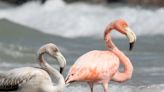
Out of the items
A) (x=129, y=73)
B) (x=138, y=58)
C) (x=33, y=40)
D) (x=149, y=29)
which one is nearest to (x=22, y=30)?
(x=33, y=40)

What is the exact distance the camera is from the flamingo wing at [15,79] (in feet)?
26.0

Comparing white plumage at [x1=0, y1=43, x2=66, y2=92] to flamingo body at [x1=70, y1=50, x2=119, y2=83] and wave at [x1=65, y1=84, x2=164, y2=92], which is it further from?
wave at [x1=65, y1=84, x2=164, y2=92]

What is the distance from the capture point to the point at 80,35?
24828mm

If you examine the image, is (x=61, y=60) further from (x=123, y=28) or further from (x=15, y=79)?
(x=123, y=28)

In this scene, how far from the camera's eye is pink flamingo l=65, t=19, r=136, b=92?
27.4ft

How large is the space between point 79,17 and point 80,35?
3332 millimetres

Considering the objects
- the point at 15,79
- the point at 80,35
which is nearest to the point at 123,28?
the point at 15,79

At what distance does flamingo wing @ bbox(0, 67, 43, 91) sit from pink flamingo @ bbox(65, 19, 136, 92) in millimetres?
490

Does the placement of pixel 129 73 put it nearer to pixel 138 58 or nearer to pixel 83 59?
pixel 83 59

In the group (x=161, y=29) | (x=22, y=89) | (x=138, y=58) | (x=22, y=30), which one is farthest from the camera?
(x=161, y=29)

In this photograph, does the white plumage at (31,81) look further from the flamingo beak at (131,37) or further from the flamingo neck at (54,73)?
the flamingo beak at (131,37)

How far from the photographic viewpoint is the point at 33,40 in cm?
2105

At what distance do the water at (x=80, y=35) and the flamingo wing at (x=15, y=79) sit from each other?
98.1 inches

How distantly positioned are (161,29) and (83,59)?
1659cm
